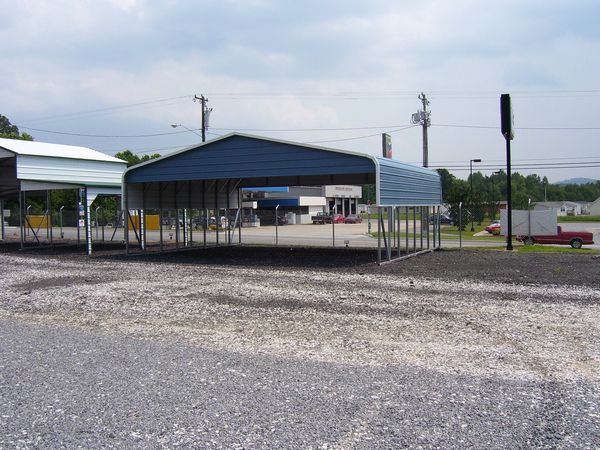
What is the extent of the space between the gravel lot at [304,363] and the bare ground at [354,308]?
0.15ft

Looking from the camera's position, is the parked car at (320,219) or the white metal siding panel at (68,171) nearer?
the white metal siding panel at (68,171)

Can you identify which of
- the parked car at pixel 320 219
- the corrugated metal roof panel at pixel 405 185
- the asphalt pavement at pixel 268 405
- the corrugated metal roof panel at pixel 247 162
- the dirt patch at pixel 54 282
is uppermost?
the corrugated metal roof panel at pixel 247 162

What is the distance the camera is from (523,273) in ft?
50.8

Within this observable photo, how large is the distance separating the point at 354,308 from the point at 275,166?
9461 millimetres

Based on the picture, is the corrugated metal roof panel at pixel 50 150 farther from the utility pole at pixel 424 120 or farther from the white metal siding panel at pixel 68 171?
the utility pole at pixel 424 120

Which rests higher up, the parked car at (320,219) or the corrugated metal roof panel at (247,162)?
the corrugated metal roof panel at (247,162)

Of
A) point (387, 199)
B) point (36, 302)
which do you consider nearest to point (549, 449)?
point (36, 302)

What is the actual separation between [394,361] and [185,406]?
2733 mm

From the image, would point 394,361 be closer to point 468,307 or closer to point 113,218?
point 468,307

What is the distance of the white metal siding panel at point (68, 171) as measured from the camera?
24359mm

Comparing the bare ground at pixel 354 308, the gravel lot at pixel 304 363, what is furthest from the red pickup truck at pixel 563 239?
the gravel lot at pixel 304 363

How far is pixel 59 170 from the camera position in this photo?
997 inches

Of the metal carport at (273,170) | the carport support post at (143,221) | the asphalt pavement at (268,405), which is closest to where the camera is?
the asphalt pavement at (268,405)

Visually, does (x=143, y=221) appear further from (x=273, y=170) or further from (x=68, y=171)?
(x=273, y=170)
